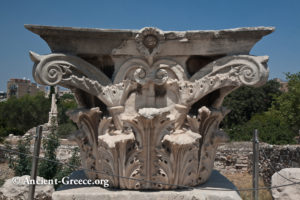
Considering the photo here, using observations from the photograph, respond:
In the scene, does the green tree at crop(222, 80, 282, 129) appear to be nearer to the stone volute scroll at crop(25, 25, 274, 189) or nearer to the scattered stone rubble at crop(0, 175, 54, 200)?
the scattered stone rubble at crop(0, 175, 54, 200)

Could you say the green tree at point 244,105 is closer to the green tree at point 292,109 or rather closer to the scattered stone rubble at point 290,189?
the green tree at point 292,109

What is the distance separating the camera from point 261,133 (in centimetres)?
1530

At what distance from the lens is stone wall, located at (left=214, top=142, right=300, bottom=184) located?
9.71 m

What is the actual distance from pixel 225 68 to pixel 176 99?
24.2 inches

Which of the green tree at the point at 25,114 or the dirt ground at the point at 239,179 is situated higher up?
the green tree at the point at 25,114

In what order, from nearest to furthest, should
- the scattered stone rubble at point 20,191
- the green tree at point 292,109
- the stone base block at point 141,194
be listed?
the stone base block at point 141,194 → the scattered stone rubble at point 20,191 → the green tree at point 292,109

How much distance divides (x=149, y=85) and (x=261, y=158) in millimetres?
8519

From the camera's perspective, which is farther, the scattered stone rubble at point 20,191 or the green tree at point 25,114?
the green tree at point 25,114

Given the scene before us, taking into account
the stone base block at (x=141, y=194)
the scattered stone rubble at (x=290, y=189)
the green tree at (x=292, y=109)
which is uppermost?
the green tree at (x=292, y=109)

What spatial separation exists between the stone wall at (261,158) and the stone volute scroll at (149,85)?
6360 mm

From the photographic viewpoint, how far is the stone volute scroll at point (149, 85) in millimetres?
3100

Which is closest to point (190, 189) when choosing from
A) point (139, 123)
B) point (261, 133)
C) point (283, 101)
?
point (139, 123)

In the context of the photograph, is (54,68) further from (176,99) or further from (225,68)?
(225,68)

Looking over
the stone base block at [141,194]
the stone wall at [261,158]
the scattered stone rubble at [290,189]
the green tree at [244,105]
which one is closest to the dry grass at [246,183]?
the stone wall at [261,158]
